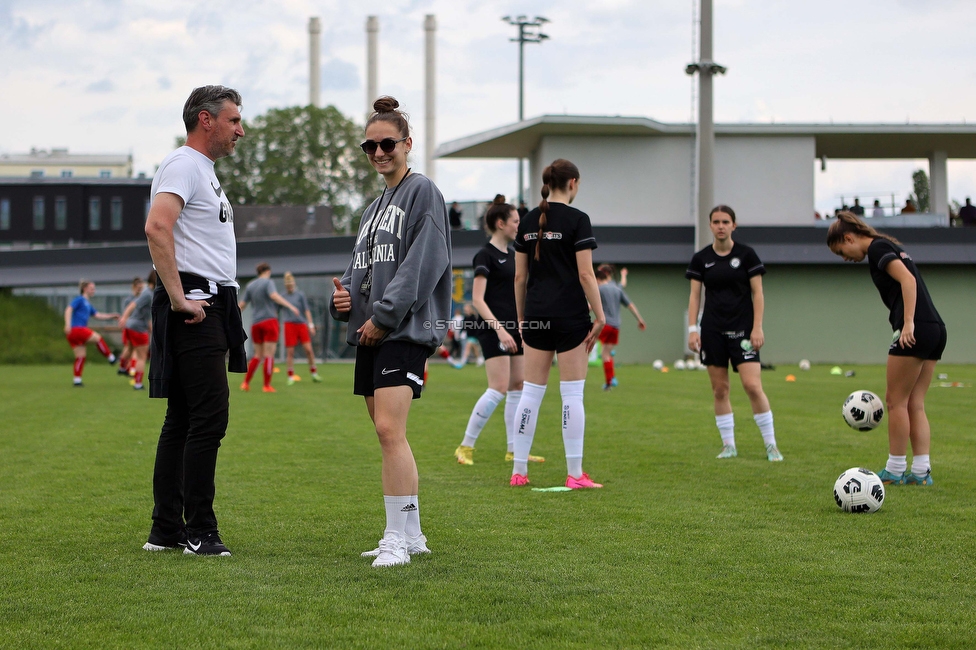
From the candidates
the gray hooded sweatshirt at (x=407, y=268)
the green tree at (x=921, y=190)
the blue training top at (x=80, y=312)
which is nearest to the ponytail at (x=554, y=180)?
the gray hooded sweatshirt at (x=407, y=268)

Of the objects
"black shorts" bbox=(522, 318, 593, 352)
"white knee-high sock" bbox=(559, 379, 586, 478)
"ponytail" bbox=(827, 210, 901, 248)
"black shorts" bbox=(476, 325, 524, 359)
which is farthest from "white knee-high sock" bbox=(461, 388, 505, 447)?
"ponytail" bbox=(827, 210, 901, 248)

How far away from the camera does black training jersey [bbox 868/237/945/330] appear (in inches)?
281

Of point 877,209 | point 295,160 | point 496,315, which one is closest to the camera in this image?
point 496,315

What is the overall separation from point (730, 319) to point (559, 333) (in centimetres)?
252

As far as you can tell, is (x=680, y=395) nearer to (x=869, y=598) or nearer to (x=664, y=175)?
(x=869, y=598)

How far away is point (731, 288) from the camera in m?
8.90

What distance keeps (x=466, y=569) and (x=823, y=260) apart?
3181cm

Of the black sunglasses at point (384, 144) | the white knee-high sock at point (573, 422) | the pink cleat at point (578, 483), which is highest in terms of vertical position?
the black sunglasses at point (384, 144)

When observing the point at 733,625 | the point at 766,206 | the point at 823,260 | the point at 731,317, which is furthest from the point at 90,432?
the point at 766,206

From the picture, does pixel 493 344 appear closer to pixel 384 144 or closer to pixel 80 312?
pixel 384 144

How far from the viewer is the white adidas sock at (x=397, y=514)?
15.5ft

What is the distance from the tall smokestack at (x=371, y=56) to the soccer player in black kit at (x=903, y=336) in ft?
234

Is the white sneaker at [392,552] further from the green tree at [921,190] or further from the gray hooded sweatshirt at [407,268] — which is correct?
the green tree at [921,190]

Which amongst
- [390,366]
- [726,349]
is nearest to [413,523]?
[390,366]
